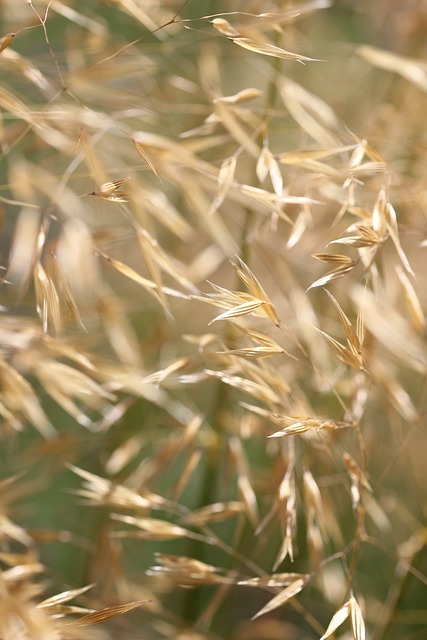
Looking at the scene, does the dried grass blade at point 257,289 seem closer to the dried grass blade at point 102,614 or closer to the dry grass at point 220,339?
the dry grass at point 220,339

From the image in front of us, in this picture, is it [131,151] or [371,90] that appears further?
[371,90]

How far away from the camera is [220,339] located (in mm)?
698

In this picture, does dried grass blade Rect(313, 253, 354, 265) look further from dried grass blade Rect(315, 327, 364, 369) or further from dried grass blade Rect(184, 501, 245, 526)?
dried grass blade Rect(184, 501, 245, 526)

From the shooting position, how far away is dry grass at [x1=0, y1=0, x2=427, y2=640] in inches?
23.1

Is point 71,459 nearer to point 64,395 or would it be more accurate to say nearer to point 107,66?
point 64,395

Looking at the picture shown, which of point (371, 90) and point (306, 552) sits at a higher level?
point (371, 90)

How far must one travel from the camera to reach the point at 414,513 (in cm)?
105

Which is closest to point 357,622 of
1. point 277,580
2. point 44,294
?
point 277,580

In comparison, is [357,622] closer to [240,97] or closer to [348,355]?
[348,355]

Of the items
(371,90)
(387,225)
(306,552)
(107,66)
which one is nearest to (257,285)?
(387,225)

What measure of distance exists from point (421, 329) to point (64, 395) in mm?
289

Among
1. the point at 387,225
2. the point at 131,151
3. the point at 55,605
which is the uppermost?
the point at 387,225

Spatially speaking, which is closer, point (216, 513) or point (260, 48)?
point (260, 48)

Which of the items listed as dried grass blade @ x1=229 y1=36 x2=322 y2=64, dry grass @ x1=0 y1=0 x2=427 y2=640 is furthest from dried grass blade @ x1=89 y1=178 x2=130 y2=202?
dried grass blade @ x1=229 y1=36 x2=322 y2=64
